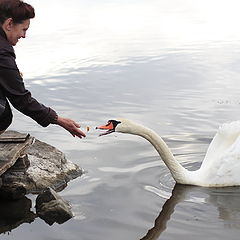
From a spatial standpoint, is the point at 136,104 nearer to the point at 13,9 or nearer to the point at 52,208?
the point at 52,208

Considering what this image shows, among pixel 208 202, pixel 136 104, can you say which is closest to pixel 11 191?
pixel 208 202

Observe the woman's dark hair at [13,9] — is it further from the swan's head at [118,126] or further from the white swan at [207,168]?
the white swan at [207,168]

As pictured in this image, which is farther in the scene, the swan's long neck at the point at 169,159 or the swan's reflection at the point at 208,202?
the swan's long neck at the point at 169,159

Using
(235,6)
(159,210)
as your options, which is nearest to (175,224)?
(159,210)

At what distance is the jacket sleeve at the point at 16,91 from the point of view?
5.72m

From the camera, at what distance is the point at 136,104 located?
1068cm

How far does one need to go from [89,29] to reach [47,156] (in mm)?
11352

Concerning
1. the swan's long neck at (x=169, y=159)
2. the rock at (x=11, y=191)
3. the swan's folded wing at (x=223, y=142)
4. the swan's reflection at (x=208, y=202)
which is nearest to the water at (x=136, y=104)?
the swan's reflection at (x=208, y=202)

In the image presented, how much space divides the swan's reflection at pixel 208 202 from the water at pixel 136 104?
0.03 ft

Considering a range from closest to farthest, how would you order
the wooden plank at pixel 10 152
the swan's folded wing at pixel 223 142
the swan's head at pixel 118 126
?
the wooden plank at pixel 10 152 < the swan's head at pixel 118 126 < the swan's folded wing at pixel 223 142

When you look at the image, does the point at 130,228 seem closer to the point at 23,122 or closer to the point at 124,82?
the point at 23,122

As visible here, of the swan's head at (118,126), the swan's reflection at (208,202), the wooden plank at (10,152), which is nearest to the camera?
the swan's reflection at (208,202)

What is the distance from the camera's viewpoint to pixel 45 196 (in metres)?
6.56

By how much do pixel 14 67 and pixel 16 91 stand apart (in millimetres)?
208
